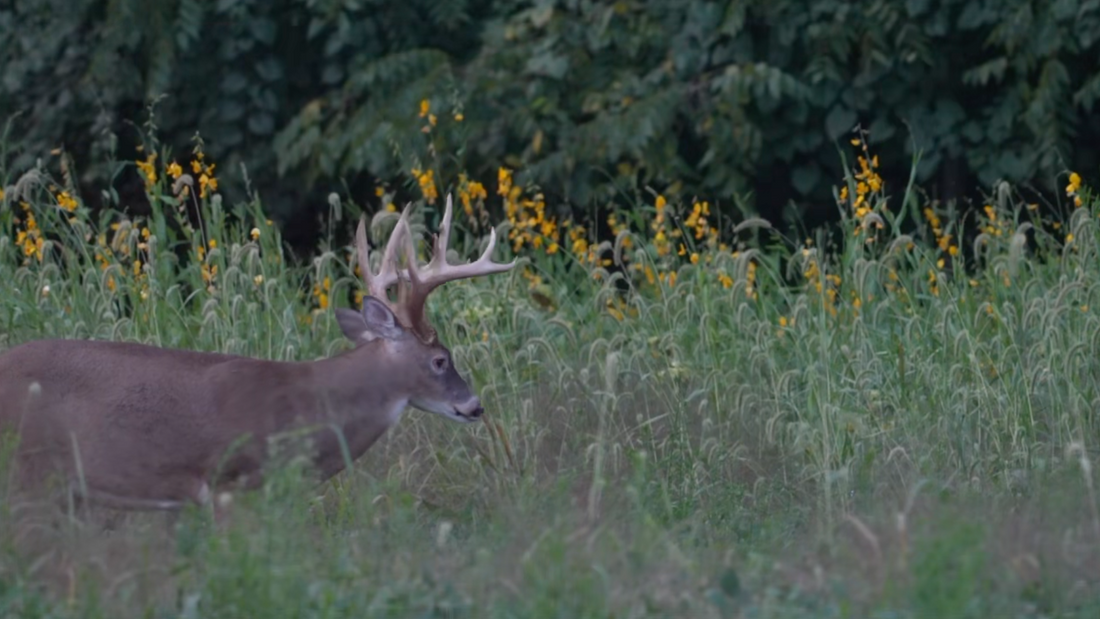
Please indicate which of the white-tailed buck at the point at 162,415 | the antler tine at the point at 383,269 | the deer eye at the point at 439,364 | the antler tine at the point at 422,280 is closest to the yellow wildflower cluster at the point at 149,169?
the antler tine at the point at 383,269

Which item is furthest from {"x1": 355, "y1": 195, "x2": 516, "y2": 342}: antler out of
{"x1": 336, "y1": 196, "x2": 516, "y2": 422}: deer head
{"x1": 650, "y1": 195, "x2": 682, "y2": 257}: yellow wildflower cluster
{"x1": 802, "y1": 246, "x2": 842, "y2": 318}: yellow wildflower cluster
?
{"x1": 650, "y1": 195, "x2": 682, "y2": 257}: yellow wildflower cluster

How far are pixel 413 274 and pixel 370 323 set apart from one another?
26 cm

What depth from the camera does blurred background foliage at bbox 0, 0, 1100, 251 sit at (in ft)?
36.3

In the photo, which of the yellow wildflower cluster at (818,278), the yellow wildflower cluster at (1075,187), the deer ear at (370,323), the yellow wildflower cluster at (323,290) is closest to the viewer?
the deer ear at (370,323)

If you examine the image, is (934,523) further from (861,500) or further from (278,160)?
(278,160)

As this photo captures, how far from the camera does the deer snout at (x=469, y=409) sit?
22.1 ft

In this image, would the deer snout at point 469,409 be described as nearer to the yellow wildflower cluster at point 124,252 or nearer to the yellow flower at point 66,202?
the yellow wildflower cluster at point 124,252

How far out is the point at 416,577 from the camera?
4.76 m

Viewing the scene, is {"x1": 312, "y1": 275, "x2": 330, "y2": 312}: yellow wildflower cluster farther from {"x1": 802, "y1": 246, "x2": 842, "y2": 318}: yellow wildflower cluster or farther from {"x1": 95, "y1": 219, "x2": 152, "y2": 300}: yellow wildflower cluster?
{"x1": 802, "y1": 246, "x2": 842, "y2": 318}: yellow wildflower cluster

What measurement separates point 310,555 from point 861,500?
2.42 metres

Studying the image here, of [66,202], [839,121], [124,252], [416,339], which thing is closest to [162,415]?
[416,339]

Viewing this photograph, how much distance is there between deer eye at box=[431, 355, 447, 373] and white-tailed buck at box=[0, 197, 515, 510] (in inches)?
10.4

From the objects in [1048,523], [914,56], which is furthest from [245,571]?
[914,56]

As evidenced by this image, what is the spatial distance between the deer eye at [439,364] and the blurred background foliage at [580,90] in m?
3.94
